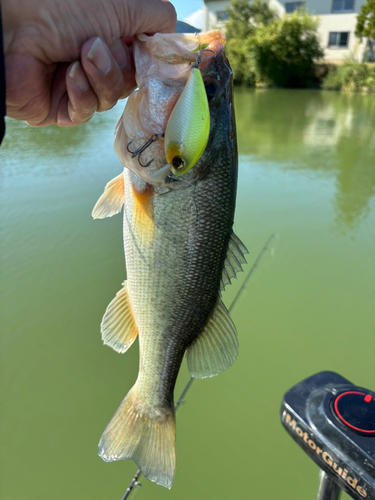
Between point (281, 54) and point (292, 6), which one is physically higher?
point (292, 6)

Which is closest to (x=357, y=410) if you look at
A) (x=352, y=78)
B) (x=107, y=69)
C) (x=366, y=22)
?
(x=107, y=69)

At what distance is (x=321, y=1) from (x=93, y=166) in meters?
23.7

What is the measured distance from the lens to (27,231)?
13.9 ft

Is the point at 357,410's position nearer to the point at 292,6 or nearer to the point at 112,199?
the point at 112,199

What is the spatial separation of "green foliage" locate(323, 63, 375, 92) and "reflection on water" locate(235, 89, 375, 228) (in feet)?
13.6

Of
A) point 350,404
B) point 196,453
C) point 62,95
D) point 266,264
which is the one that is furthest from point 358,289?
point 62,95

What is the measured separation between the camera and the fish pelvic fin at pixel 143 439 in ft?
4.53

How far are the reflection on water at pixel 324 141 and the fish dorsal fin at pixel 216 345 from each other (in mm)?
3549

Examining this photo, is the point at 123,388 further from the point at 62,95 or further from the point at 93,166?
the point at 93,166

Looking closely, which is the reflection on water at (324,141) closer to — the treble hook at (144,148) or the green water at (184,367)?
the green water at (184,367)

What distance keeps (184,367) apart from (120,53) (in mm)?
2121

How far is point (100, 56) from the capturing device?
1.07 metres

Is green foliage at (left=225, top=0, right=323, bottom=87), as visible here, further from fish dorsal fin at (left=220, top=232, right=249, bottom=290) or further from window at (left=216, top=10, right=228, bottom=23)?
fish dorsal fin at (left=220, top=232, right=249, bottom=290)

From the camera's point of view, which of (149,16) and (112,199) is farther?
(112,199)
